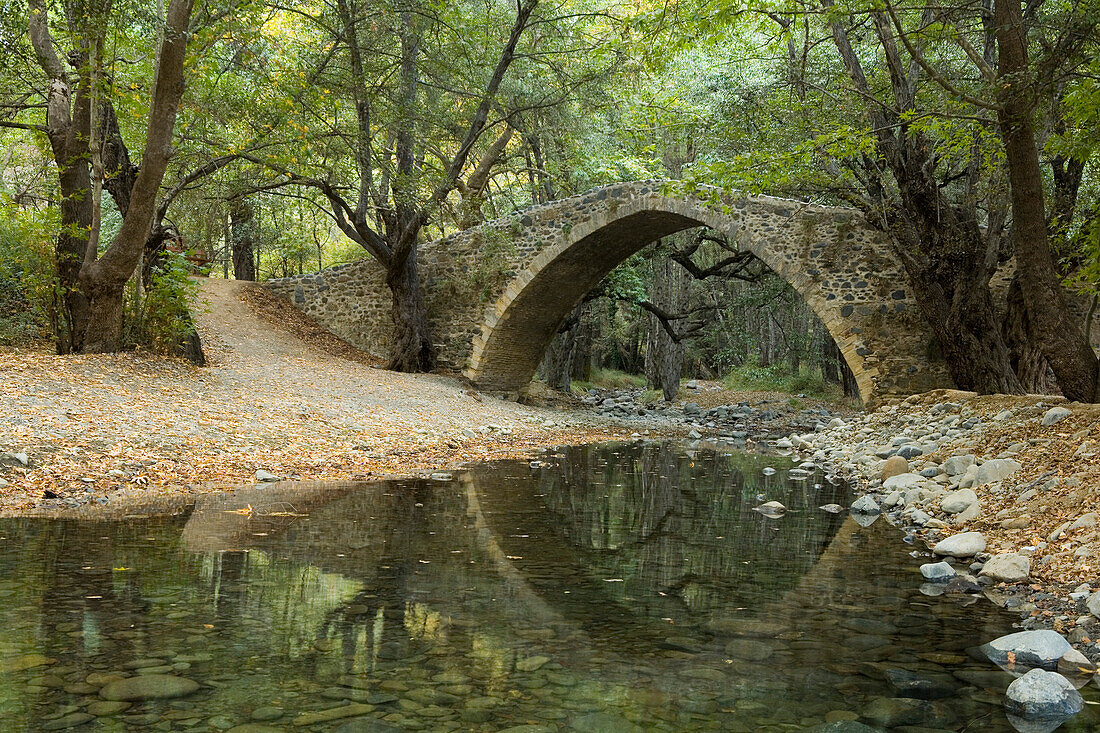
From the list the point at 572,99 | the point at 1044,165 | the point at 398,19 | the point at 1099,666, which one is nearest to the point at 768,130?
the point at 572,99

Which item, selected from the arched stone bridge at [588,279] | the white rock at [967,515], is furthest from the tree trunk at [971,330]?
the white rock at [967,515]

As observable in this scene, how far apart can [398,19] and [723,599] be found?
33.3ft

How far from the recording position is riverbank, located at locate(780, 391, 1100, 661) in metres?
3.16

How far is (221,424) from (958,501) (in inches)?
223

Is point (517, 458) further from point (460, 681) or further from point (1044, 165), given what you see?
point (1044, 165)

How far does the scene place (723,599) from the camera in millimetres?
3055

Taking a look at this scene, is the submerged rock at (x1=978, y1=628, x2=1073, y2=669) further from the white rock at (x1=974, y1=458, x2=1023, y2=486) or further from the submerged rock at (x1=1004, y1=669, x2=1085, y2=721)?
the white rock at (x1=974, y1=458, x2=1023, y2=486)

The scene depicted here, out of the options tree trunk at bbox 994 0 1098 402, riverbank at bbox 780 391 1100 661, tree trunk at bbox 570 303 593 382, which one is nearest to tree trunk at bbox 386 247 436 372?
riverbank at bbox 780 391 1100 661

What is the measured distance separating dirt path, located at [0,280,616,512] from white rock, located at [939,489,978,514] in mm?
3933

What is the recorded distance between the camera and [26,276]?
340 inches

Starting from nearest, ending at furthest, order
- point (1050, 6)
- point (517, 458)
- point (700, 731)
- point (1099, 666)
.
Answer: point (700, 731) < point (1099, 666) < point (517, 458) < point (1050, 6)

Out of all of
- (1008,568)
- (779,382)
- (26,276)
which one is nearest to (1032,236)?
(1008,568)

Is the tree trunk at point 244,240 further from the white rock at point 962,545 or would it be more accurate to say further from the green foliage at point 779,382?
the white rock at point 962,545

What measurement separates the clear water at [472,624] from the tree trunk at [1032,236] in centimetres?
216
